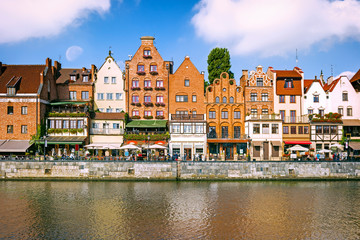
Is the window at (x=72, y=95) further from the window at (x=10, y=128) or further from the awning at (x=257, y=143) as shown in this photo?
the awning at (x=257, y=143)

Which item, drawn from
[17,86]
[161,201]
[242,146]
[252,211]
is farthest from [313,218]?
[17,86]

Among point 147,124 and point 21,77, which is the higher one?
point 21,77

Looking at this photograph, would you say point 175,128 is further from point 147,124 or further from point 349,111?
point 349,111

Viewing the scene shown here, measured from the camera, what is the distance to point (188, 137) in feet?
180

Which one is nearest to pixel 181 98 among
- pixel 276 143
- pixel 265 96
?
pixel 265 96

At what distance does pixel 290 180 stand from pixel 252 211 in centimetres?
1811

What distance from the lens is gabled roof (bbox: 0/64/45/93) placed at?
175 feet

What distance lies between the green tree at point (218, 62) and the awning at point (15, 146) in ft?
125

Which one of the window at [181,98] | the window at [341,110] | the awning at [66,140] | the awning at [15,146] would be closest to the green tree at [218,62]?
the window at [181,98]

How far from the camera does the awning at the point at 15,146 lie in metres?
48.8

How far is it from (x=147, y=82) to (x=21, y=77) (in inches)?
883

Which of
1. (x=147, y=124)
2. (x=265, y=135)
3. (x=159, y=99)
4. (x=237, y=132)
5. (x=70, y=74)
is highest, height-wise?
(x=70, y=74)

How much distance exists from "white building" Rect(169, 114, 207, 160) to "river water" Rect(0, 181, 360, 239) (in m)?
14.1

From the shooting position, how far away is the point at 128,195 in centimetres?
3444
